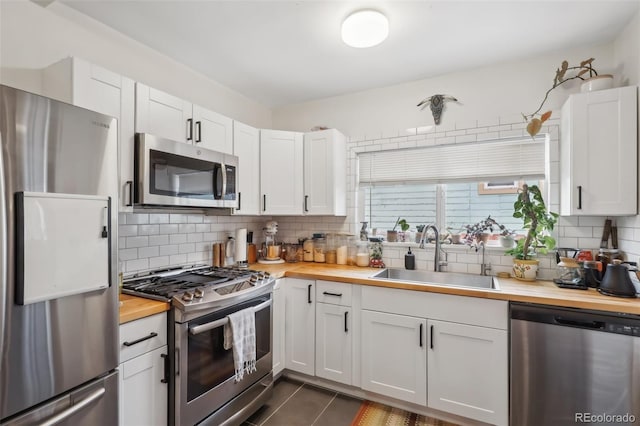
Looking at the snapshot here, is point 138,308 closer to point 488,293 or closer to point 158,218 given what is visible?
point 158,218

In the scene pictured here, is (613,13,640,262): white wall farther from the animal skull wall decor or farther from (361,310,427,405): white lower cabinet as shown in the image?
(361,310,427,405): white lower cabinet

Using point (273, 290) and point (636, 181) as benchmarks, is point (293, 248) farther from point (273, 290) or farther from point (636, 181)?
point (636, 181)

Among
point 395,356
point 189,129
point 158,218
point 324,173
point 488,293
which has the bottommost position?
point 395,356

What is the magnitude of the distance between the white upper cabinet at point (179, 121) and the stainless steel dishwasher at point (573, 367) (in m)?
2.31

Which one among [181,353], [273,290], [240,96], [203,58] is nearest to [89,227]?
[181,353]

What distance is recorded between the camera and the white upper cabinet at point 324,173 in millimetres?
2799

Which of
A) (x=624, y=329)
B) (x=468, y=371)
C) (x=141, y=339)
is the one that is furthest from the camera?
(x=468, y=371)

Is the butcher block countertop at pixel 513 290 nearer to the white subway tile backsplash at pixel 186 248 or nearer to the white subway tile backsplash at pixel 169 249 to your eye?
the white subway tile backsplash at pixel 186 248

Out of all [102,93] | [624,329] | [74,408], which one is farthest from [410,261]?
[102,93]

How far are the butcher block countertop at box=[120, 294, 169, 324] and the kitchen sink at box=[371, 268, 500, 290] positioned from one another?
1471mm

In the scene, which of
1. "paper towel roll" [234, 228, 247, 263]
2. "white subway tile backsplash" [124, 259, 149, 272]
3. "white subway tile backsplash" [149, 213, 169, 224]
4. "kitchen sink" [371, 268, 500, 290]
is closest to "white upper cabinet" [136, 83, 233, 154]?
"white subway tile backsplash" [149, 213, 169, 224]

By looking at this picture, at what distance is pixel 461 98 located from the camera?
256 cm

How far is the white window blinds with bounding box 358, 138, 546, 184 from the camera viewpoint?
7.86 ft

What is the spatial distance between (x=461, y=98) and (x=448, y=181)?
2.29 ft
